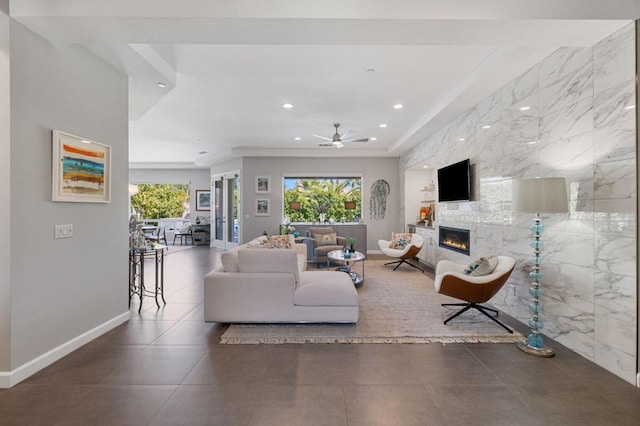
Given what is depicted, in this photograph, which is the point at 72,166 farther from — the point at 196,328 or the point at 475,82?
the point at 475,82

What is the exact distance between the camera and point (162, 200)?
42.4 ft

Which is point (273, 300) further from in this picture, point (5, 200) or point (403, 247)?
point (403, 247)

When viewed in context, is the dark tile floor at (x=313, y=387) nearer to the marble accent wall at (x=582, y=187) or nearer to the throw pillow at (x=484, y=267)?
the marble accent wall at (x=582, y=187)

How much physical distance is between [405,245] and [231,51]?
16.5 feet

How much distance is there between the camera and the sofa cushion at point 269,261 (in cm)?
347

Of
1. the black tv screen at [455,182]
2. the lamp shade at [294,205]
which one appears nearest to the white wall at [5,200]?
the black tv screen at [455,182]

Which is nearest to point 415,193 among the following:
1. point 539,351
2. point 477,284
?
point 477,284

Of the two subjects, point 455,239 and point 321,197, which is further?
point 321,197

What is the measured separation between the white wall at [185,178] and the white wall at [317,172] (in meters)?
3.84

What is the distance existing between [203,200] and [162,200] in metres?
2.10

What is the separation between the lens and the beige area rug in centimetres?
313

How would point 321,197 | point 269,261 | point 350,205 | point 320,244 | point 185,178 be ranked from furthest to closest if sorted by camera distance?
point 185,178 < point 321,197 < point 350,205 < point 320,244 < point 269,261

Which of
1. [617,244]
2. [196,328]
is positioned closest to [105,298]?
[196,328]

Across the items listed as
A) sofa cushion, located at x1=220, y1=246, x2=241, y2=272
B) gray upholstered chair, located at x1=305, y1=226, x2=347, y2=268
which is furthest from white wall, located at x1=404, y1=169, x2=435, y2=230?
sofa cushion, located at x1=220, y1=246, x2=241, y2=272
